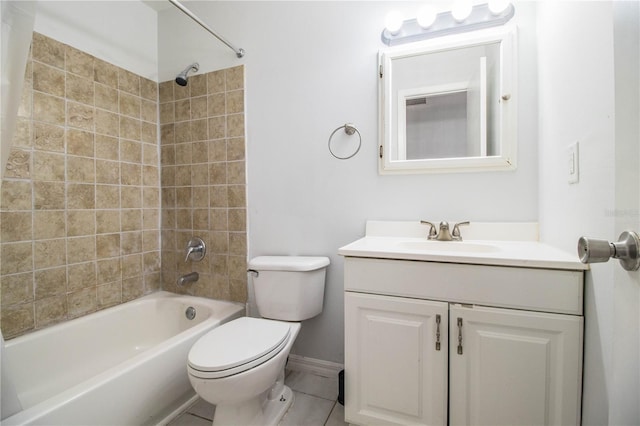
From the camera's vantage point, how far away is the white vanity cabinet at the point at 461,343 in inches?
33.4

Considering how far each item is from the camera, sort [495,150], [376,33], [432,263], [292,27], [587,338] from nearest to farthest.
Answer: [587,338] < [432,263] < [495,150] < [376,33] < [292,27]

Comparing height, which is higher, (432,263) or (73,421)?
(432,263)

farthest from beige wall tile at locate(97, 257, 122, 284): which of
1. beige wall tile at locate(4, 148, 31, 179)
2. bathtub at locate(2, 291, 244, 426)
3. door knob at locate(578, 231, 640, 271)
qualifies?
door knob at locate(578, 231, 640, 271)

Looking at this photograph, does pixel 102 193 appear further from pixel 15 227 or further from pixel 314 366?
pixel 314 366

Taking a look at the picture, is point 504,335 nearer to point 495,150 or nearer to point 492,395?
point 492,395

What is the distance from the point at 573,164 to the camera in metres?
0.88

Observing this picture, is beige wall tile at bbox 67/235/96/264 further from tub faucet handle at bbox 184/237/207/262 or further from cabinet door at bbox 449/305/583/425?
cabinet door at bbox 449/305/583/425

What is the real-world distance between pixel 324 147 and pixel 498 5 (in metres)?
1.01

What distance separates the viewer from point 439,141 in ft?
4.48

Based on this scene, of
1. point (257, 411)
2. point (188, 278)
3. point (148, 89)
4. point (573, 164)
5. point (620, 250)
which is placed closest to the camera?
point (620, 250)

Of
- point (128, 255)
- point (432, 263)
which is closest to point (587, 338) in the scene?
point (432, 263)

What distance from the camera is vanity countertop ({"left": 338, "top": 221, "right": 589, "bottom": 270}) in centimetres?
88

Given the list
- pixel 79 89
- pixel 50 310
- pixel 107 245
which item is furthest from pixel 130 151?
pixel 50 310

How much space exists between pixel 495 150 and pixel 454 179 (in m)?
0.22
